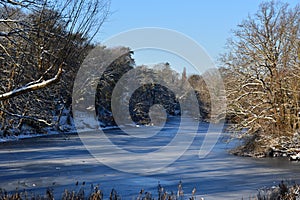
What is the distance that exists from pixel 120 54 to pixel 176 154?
48.7 feet

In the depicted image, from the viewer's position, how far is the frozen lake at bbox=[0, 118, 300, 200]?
6.94 metres

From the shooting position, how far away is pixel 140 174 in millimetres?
8555

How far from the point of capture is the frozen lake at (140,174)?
6.94m

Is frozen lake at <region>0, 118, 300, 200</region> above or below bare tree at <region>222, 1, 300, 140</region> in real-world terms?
below

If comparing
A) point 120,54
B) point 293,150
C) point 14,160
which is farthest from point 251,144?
point 120,54

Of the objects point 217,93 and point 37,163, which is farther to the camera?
point 217,93

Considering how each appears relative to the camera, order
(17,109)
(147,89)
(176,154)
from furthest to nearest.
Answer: (147,89) < (176,154) < (17,109)

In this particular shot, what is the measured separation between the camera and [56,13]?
3.48 metres

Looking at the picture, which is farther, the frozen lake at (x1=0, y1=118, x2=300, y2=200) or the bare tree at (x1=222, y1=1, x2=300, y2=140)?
the bare tree at (x1=222, y1=1, x2=300, y2=140)

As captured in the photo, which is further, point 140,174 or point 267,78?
point 267,78

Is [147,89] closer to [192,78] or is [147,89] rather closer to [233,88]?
[192,78]

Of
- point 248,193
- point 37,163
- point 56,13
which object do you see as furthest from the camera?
point 37,163

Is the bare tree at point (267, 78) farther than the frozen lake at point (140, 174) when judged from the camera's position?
Yes

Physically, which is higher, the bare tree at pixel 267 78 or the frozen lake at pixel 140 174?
the bare tree at pixel 267 78
